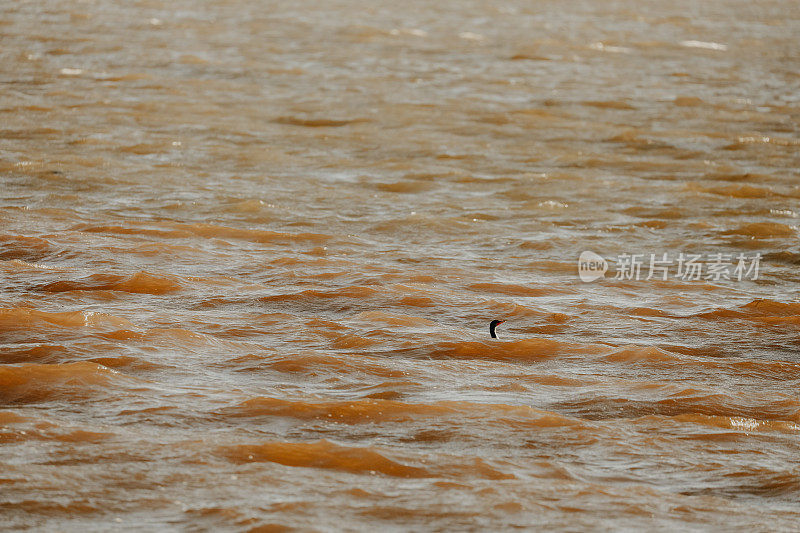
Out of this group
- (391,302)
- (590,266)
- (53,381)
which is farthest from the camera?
(590,266)

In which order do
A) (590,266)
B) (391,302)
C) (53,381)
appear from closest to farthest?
(53,381)
(391,302)
(590,266)

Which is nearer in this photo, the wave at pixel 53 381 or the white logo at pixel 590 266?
the wave at pixel 53 381

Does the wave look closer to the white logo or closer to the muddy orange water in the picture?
the muddy orange water

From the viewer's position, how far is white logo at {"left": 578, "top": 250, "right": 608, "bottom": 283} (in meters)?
5.99

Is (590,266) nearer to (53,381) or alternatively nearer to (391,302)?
(391,302)

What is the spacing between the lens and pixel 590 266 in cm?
618

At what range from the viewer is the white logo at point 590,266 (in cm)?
599

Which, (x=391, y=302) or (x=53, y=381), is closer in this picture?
(x=53, y=381)

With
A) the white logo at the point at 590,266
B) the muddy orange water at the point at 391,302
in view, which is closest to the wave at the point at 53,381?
the muddy orange water at the point at 391,302

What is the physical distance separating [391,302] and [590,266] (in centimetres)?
143

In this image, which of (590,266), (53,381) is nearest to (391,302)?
(590,266)

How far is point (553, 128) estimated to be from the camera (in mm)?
10172

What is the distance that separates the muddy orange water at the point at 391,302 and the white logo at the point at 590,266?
3 centimetres

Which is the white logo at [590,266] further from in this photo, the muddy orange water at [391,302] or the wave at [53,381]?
the wave at [53,381]
